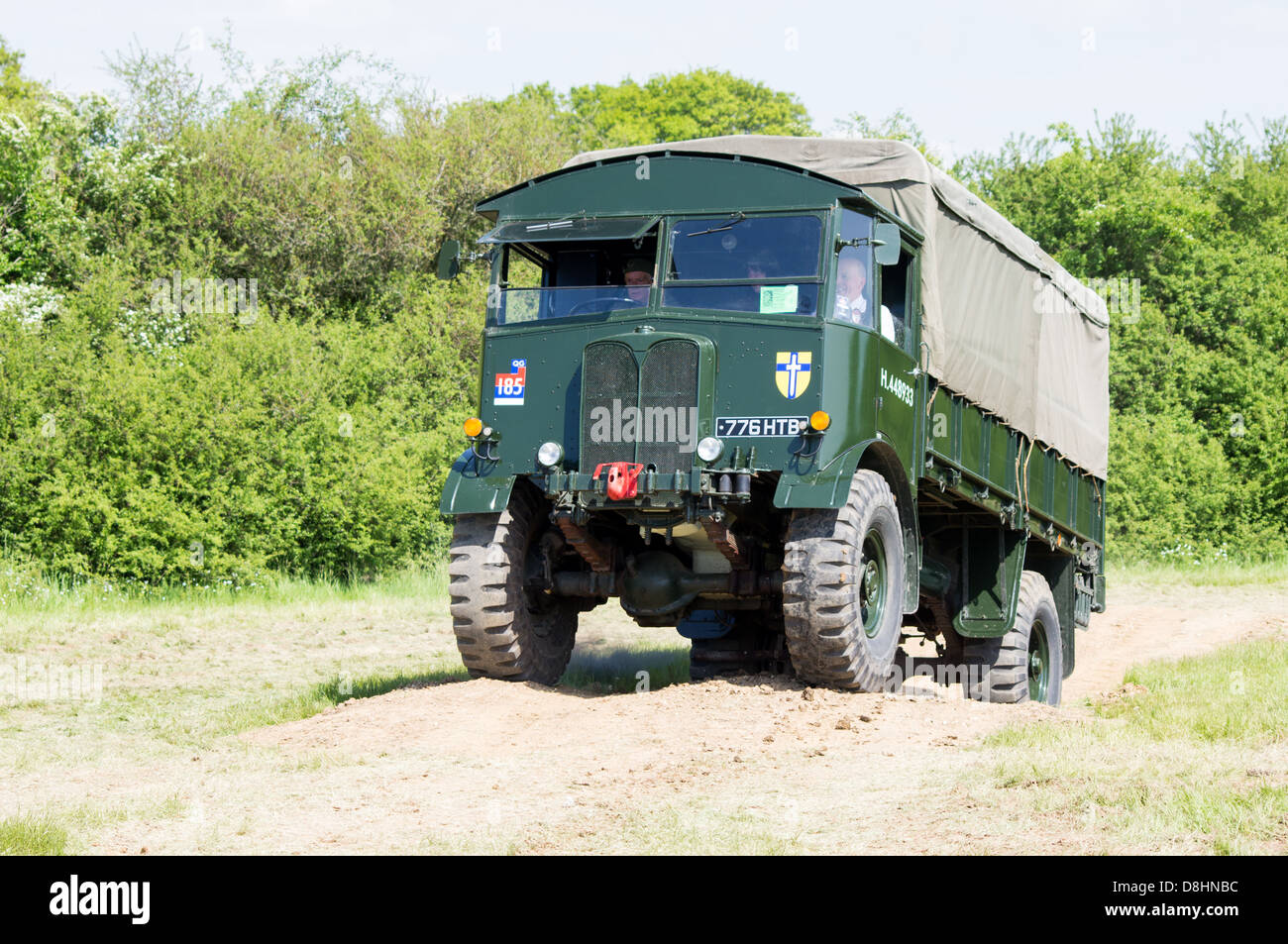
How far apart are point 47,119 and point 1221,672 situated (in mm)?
24115

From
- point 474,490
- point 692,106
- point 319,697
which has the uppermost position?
point 692,106

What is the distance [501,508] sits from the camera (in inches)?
415

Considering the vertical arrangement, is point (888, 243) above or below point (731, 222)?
below

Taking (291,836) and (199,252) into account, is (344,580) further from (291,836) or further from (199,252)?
(291,836)

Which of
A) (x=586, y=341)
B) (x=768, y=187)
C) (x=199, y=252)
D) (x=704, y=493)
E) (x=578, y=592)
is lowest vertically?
(x=578, y=592)

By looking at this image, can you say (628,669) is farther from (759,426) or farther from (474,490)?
(759,426)

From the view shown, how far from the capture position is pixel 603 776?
27.6 ft

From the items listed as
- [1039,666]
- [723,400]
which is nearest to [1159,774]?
[723,400]

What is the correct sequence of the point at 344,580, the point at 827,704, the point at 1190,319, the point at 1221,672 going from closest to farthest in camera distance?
1. the point at 827,704
2. the point at 1221,672
3. the point at 344,580
4. the point at 1190,319

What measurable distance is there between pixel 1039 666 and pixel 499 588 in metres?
6.50

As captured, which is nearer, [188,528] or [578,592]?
[578,592]

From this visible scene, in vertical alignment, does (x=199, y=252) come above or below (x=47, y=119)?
below

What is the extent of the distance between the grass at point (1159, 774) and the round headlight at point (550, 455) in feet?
11.2

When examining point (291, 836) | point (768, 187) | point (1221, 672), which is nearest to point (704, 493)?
point (768, 187)
